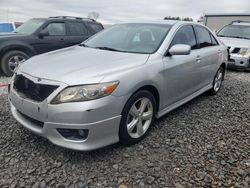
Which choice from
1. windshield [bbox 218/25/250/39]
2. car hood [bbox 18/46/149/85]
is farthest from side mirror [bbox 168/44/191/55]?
windshield [bbox 218/25/250/39]

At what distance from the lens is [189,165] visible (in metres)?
3.01

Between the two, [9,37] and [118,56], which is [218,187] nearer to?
[118,56]

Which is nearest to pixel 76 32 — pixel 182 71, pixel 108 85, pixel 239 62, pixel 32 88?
pixel 182 71

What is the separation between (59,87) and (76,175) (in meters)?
0.92

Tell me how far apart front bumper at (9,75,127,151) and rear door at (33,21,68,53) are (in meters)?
4.79

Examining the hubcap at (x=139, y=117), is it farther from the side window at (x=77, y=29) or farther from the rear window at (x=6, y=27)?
the rear window at (x=6, y=27)

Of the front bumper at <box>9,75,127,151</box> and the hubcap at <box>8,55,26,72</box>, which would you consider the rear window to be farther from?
the front bumper at <box>9,75,127,151</box>

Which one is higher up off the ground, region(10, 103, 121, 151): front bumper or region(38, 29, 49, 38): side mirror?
region(38, 29, 49, 38): side mirror

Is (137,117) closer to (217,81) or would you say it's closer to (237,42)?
(217,81)

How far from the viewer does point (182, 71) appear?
13.2 ft

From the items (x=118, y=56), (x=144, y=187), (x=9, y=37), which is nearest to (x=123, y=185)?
(x=144, y=187)

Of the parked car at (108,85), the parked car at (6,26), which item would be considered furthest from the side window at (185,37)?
the parked car at (6,26)

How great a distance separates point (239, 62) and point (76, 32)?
525 centimetres

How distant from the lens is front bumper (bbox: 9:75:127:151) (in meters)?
2.71
